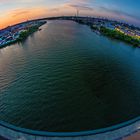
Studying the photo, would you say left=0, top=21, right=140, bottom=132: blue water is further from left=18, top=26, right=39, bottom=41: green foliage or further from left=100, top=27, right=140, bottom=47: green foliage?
left=18, top=26, right=39, bottom=41: green foliage

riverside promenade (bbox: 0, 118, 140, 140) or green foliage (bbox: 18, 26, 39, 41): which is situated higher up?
green foliage (bbox: 18, 26, 39, 41)

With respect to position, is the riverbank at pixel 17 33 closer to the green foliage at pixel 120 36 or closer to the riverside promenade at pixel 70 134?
the green foliage at pixel 120 36

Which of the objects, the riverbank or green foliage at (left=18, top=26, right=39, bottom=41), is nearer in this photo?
the riverbank

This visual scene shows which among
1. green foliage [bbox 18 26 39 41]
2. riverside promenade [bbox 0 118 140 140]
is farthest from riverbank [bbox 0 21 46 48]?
riverside promenade [bbox 0 118 140 140]

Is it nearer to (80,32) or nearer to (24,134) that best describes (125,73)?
(24,134)

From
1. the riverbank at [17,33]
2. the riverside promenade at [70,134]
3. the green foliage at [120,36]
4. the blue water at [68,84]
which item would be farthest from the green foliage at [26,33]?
the riverside promenade at [70,134]

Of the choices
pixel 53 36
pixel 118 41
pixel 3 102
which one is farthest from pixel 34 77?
pixel 118 41

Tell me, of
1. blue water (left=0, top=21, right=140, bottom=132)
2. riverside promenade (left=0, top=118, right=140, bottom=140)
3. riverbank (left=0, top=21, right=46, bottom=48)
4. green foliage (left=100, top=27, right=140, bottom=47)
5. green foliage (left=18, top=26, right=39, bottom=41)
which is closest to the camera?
riverside promenade (left=0, top=118, right=140, bottom=140)
